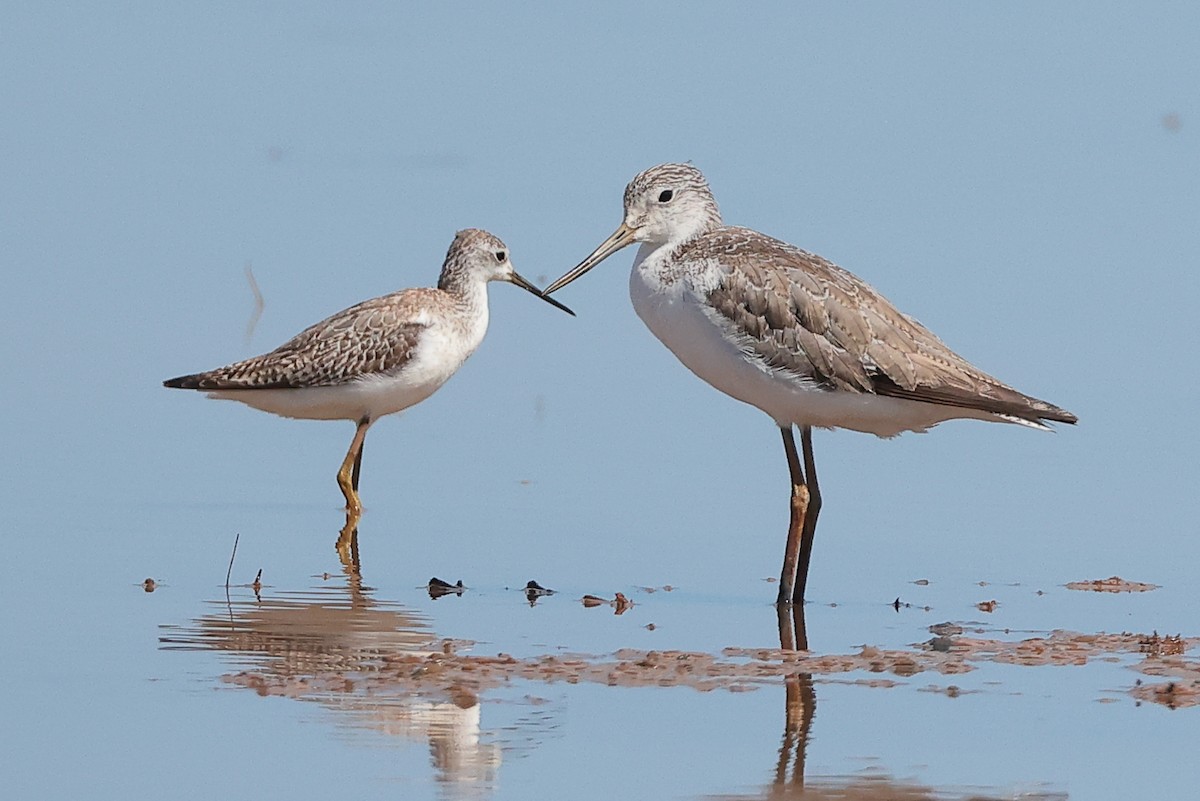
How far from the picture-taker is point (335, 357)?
43.9 ft

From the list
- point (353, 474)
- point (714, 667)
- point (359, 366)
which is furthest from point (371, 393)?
point (714, 667)

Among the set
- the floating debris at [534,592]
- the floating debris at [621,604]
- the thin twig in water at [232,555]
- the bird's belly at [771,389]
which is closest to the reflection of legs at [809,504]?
the bird's belly at [771,389]

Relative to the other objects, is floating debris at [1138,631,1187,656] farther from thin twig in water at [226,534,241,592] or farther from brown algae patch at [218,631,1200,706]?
thin twig in water at [226,534,241,592]

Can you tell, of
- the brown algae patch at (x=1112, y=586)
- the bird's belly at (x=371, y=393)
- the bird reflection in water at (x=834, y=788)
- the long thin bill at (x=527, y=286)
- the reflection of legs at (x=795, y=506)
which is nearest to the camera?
the bird reflection in water at (x=834, y=788)

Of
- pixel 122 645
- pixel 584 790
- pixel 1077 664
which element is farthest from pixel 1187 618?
pixel 122 645

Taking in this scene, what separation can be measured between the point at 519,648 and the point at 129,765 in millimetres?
2398

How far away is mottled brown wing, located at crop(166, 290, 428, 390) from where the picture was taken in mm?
13297

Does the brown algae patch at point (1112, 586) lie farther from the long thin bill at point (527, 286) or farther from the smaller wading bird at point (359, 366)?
the long thin bill at point (527, 286)

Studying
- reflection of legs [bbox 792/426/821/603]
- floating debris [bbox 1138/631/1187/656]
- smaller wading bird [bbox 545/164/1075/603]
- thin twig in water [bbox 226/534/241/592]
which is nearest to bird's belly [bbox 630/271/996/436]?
smaller wading bird [bbox 545/164/1075/603]

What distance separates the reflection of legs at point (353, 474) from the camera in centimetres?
1251

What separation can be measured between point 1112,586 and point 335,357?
528 cm

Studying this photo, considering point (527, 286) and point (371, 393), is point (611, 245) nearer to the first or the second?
point (371, 393)

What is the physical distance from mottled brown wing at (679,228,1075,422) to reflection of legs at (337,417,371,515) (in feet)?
10.5

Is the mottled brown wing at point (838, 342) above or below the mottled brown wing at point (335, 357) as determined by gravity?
below
